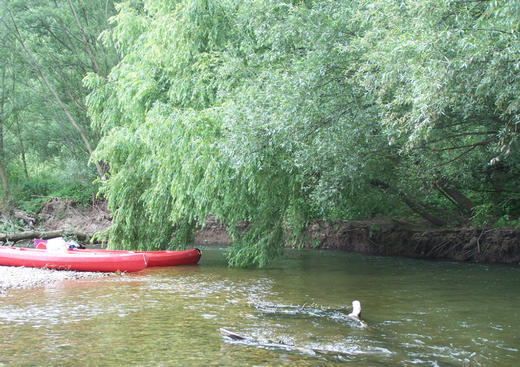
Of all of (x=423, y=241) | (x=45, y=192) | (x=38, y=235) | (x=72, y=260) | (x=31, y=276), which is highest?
(x=45, y=192)

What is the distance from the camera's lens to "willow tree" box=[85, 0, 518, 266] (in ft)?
20.5

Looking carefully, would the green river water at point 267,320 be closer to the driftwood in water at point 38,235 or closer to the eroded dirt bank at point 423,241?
the eroded dirt bank at point 423,241

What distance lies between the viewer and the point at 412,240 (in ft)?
50.3

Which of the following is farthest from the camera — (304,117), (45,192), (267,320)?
(45,192)

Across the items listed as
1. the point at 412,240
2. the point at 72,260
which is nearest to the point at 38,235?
the point at 72,260

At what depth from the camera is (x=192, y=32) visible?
12.1 metres

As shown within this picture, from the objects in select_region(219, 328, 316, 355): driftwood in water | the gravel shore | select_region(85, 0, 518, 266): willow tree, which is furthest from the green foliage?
select_region(219, 328, 316, 355): driftwood in water

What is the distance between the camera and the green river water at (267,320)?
5188 millimetres

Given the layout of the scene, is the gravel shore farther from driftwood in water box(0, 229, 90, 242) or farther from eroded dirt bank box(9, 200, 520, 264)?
eroded dirt bank box(9, 200, 520, 264)

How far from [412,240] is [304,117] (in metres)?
8.40

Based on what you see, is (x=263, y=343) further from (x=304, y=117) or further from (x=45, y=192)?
(x=45, y=192)

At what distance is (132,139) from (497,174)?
960 centimetres

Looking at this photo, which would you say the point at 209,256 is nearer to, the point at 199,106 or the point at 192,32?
the point at 199,106

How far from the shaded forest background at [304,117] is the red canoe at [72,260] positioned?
122cm
